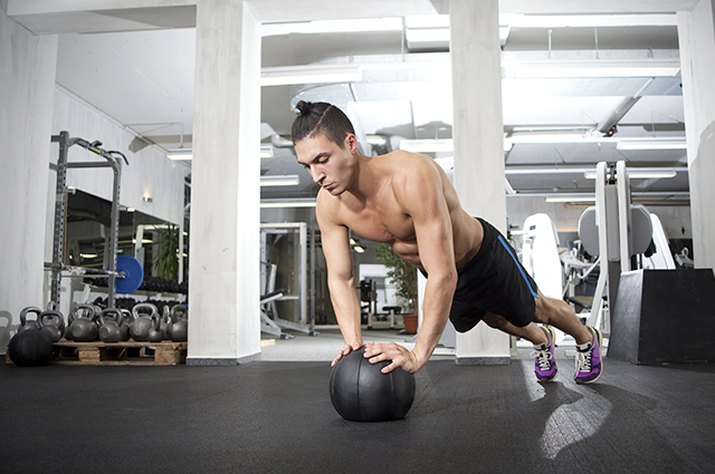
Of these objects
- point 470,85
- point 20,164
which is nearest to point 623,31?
point 470,85

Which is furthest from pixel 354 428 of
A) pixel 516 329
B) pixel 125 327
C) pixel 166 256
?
pixel 166 256

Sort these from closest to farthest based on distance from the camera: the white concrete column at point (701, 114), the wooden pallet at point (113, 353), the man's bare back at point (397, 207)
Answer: the man's bare back at point (397, 207) < the wooden pallet at point (113, 353) < the white concrete column at point (701, 114)

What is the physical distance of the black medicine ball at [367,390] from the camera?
5.57ft

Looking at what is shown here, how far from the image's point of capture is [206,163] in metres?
4.15

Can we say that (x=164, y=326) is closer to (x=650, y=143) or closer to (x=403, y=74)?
(x=403, y=74)

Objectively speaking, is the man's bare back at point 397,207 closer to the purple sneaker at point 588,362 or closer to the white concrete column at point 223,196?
the purple sneaker at point 588,362

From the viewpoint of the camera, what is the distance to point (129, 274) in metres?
6.55

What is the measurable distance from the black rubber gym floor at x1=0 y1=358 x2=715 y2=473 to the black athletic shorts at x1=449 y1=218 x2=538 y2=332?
0.32 metres

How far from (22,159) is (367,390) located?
417 cm

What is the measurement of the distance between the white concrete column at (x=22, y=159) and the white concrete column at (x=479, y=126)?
3.32 metres

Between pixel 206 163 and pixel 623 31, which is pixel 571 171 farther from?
pixel 206 163

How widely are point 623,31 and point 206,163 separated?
477 cm

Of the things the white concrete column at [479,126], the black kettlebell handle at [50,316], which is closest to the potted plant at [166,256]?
the black kettlebell handle at [50,316]

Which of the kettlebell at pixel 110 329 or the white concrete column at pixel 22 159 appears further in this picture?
the white concrete column at pixel 22 159
